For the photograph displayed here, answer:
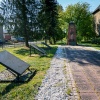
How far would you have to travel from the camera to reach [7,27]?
941 inches

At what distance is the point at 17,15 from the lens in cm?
2350

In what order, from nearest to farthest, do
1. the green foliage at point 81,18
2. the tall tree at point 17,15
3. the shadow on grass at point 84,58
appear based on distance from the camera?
the shadow on grass at point 84,58 → the tall tree at point 17,15 → the green foliage at point 81,18

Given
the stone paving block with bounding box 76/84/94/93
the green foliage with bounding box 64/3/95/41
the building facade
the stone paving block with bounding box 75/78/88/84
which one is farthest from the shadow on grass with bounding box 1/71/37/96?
the building facade

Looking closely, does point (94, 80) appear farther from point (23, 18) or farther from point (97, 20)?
point (97, 20)

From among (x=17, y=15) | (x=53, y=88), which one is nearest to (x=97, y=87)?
(x=53, y=88)

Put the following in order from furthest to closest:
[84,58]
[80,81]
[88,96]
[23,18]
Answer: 1. [23,18]
2. [84,58]
3. [80,81]
4. [88,96]

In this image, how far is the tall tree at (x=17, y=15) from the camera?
76.4ft

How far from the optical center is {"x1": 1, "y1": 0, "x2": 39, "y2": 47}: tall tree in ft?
76.4

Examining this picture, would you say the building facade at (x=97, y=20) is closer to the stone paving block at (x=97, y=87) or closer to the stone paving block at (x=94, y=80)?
the stone paving block at (x=94, y=80)

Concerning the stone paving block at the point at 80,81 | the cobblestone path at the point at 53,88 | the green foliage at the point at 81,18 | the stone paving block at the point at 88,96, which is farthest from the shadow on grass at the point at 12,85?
the green foliage at the point at 81,18

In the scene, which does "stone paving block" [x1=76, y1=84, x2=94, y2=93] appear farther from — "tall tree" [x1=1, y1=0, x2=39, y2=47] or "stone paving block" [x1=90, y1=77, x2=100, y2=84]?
"tall tree" [x1=1, y1=0, x2=39, y2=47]

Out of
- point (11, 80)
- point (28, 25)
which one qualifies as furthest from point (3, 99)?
point (28, 25)

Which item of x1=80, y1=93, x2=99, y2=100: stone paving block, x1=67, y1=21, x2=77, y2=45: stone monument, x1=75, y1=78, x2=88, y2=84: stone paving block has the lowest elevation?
x1=80, y1=93, x2=99, y2=100: stone paving block

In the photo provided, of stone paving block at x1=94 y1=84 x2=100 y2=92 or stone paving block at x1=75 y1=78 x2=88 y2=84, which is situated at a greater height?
stone paving block at x1=75 y1=78 x2=88 y2=84
